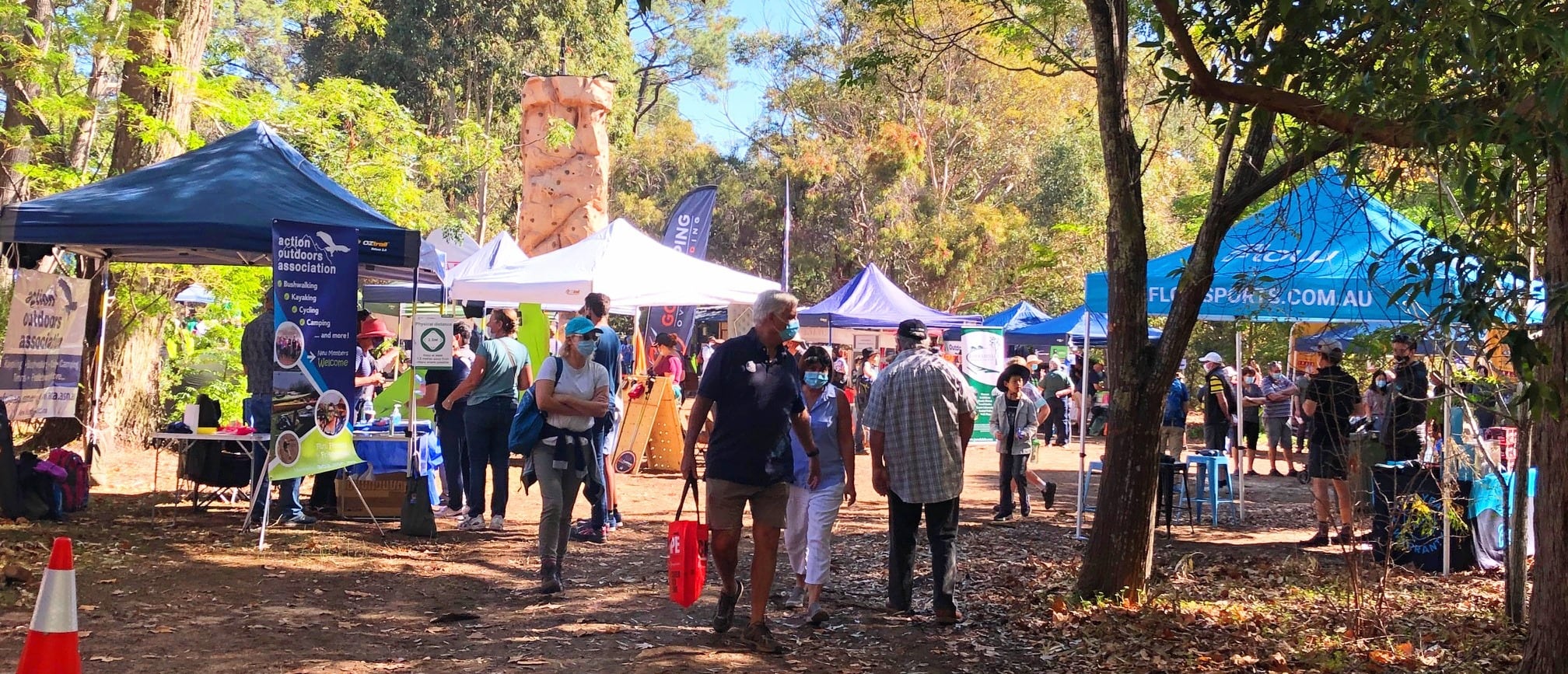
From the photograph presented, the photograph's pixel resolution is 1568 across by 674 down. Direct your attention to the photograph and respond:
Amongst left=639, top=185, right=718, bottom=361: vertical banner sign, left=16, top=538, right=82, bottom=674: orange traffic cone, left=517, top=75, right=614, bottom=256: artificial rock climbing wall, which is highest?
left=517, top=75, right=614, bottom=256: artificial rock climbing wall

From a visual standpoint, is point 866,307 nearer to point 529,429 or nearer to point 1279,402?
point 1279,402

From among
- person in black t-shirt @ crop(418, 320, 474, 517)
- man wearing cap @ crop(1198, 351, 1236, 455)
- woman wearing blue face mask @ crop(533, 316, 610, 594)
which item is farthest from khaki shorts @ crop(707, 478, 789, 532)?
man wearing cap @ crop(1198, 351, 1236, 455)

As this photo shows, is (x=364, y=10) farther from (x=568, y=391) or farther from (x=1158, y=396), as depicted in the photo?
(x=1158, y=396)

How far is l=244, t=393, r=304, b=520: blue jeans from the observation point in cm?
935

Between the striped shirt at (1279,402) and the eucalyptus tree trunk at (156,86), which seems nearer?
the eucalyptus tree trunk at (156,86)

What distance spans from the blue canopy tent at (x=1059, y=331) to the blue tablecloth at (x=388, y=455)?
43.1 ft

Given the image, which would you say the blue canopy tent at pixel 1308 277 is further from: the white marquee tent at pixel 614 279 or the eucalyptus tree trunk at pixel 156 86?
the eucalyptus tree trunk at pixel 156 86

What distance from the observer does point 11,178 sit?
1305 centimetres

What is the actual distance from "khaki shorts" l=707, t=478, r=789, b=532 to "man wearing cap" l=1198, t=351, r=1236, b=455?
10.4 metres

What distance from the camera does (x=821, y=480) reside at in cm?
727

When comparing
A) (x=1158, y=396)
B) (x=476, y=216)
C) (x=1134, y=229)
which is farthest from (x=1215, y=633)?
(x=476, y=216)

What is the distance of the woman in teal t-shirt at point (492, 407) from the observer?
31.6ft

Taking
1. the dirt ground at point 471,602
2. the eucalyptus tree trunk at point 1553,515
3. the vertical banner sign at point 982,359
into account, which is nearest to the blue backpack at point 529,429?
the dirt ground at point 471,602

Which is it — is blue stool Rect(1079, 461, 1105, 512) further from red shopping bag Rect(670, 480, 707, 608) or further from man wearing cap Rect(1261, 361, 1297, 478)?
man wearing cap Rect(1261, 361, 1297, 478)
